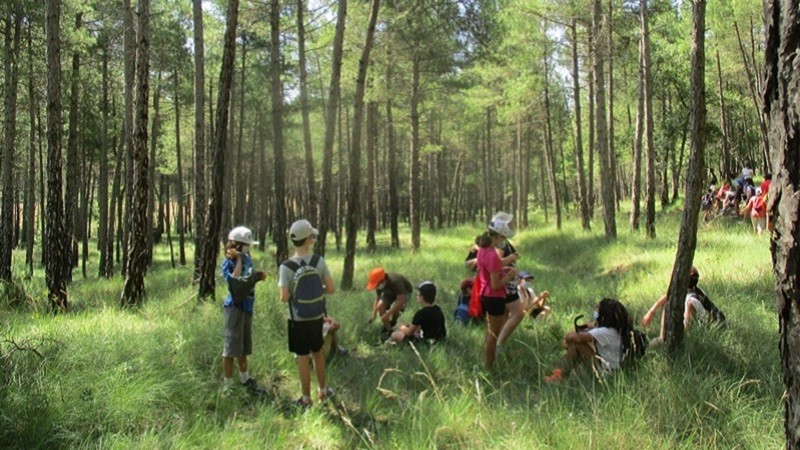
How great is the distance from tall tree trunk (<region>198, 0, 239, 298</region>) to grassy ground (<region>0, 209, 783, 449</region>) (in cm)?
71

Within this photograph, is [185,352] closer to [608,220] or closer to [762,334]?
[762,334]

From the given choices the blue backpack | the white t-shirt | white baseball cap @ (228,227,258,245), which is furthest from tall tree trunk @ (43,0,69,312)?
the white t-shirt

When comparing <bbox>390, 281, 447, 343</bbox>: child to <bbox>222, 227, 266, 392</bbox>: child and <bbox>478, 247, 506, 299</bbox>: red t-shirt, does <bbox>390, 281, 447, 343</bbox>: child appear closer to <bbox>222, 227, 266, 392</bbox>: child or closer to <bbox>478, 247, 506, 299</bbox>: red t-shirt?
<bbox>478, 247, 506, 299</bbox>: red t-shirt

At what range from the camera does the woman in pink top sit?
6281 mm

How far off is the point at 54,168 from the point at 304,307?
21.6ft

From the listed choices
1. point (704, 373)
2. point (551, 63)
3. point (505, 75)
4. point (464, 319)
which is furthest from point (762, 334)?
point (551, 63)

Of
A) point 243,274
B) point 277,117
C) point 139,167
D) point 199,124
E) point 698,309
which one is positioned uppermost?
point 277,117

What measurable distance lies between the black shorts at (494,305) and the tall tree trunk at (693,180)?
5.62 ft

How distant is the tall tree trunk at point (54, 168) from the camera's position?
9.19 meters

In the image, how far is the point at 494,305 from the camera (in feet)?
20.9

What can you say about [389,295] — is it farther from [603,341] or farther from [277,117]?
[277,117]

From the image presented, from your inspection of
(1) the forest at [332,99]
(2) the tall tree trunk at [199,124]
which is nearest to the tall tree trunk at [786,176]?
(1) the forest at [332,99]

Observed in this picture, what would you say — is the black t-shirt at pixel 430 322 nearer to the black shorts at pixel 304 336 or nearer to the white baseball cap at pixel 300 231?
the black shorts at pixel 304 336

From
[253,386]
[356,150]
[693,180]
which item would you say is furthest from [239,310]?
[356,150]
